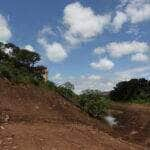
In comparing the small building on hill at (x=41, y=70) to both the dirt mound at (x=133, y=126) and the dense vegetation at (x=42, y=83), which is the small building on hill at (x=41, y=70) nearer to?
the dense vegetation at (x=42, y=83)

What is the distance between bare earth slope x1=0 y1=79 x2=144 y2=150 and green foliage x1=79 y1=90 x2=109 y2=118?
1.11 meters

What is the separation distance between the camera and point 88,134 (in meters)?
15.2

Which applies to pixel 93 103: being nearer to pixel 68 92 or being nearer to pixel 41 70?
pixel 68 92

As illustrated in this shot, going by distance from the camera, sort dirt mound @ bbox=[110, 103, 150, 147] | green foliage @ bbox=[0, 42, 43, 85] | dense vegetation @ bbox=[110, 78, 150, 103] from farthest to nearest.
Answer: dense vegetation @ bbox=[110, 78, 150, 103] < green foliage @ bbox=[0, 42, 43, 85] < dirt mound @ bbox=[110, 103, 150, 147]

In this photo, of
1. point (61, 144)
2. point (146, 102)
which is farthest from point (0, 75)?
point (146, 102)

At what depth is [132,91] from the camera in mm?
42438

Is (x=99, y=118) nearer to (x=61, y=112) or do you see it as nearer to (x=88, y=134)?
(x=61, y=112)

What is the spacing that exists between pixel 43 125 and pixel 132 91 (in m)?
27.8

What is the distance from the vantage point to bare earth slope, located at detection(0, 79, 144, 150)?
44.1 feet

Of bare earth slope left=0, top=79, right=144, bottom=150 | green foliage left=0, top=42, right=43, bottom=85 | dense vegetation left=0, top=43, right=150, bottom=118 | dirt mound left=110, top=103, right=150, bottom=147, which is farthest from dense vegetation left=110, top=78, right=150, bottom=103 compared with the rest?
bare earth slope left=0, top=79, right=144, bottom=150

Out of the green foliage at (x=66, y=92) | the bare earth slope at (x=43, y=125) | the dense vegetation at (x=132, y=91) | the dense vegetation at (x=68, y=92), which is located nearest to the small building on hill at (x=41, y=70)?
the dense vegetation at (x=68, y=92)

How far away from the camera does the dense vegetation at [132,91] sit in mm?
41062

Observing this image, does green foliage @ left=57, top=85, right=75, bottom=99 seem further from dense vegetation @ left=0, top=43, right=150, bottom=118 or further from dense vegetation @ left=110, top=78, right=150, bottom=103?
dense vegetation @ left=110, top=78, right=150, bottom=103

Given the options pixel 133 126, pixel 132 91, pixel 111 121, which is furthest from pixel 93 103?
pixel 132 91
